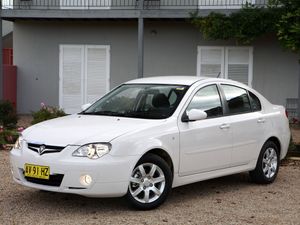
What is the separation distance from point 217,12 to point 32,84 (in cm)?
704

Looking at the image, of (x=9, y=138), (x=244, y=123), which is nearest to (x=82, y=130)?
(x=244, y=123)

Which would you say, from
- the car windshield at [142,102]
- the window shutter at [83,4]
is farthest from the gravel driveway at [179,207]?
the window shutter at [83,4]

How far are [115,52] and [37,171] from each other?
12802mm

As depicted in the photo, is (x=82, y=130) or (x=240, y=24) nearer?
(x=82, y=130)

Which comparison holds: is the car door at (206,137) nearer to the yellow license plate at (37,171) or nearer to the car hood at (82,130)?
the car hood at (82,130)

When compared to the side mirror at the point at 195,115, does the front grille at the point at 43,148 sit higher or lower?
lower

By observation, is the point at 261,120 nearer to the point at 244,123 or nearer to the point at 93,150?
the point at 244,123

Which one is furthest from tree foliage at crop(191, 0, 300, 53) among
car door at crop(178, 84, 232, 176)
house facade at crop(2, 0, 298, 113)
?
car door at crop(178, 84, 232, 176)

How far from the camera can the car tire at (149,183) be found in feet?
18.9

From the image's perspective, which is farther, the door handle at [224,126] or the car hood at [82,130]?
the door handle at [224,126]

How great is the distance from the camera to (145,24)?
59.1 ft

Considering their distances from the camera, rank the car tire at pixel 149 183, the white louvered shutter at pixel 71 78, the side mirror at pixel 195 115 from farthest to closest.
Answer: the white louvered shutter at pixel 71 78
the side mirror at pixel 195 115
the car tire at pixel 149 183

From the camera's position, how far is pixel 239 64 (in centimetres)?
1731

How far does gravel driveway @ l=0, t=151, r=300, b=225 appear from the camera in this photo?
558cm
